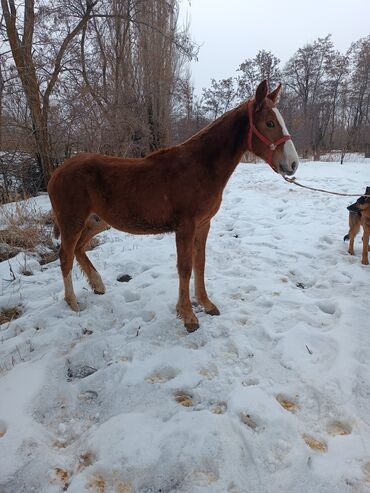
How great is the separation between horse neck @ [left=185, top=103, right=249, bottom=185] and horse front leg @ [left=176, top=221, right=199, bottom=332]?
0.55 metres

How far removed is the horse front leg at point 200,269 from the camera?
10.0 feet

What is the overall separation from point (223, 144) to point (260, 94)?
482 millimetres

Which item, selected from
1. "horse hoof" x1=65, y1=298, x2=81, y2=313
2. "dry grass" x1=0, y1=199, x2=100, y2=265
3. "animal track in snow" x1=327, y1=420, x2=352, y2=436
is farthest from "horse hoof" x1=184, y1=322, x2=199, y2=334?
"dry grass" x1=0, y1=199, x2=100, y2=265

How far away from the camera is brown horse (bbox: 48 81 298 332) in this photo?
2535 mm

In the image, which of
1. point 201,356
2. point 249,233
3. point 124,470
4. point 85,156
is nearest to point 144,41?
point 249,233

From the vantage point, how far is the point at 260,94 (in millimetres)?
2410

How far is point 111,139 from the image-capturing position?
882 centimetres

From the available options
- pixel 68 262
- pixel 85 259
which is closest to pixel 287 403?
pixel 68 262

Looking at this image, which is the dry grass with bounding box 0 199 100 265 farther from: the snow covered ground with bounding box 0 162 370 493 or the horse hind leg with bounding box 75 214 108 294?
the horse hind leg with bounding box 75 214 108 294

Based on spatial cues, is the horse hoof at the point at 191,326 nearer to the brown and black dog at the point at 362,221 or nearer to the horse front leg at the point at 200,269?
the horse front leg at the point at 200,269

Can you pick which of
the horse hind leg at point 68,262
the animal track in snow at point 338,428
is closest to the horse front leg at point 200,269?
the horse hind leg at point 68,262

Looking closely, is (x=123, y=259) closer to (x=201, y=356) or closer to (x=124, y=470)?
(x=201, y=356)

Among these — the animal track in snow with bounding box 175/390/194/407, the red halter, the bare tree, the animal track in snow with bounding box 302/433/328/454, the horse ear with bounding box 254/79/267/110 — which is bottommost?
the animal track in snow with bounding box 302/433/328/454

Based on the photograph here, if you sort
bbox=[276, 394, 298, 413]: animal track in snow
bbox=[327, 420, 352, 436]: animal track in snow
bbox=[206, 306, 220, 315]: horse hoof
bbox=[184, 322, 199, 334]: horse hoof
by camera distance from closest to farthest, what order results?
bbox=[327, 420, 352, 436]: animal track in snow
bbox=[276, 394, 298, 413]: animal track in snow
bbox=[184, 322, 199, 334]: horse hoof
bbox=[206, 306, 220, 315]: horse hoof
